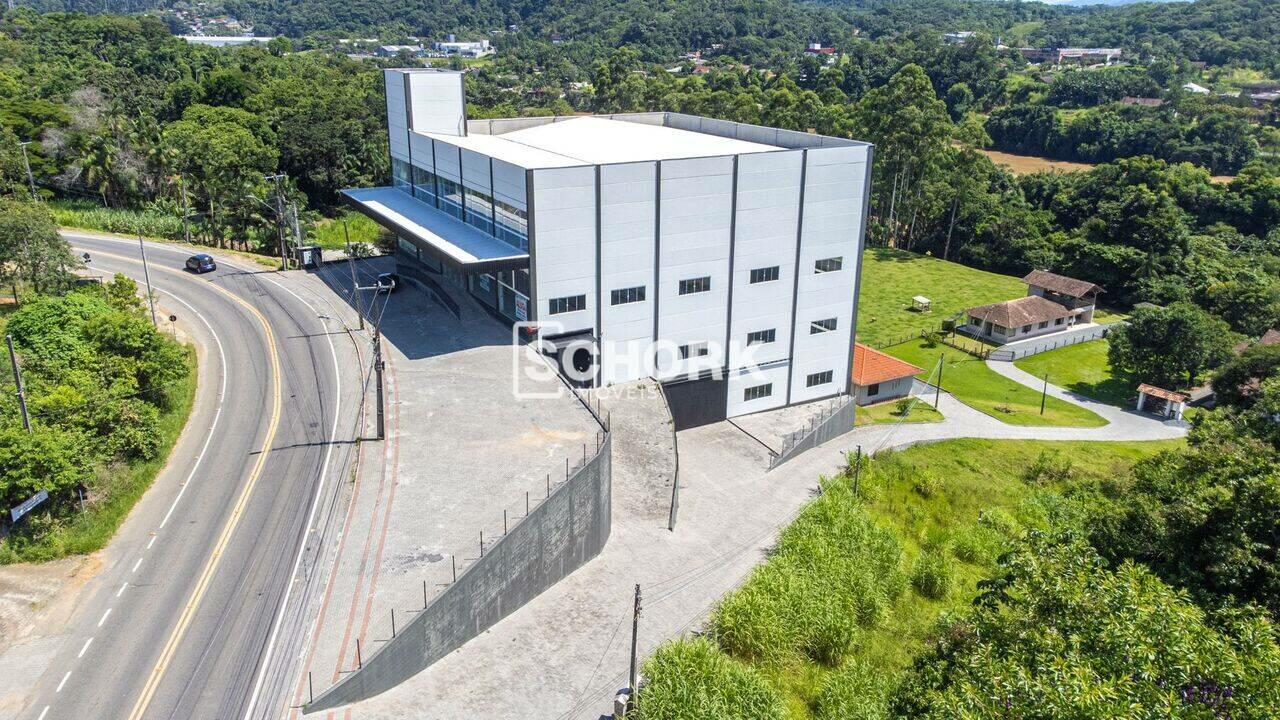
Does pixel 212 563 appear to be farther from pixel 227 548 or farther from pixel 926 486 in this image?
pixel 926 486

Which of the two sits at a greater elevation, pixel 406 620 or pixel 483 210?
pixel 483 210

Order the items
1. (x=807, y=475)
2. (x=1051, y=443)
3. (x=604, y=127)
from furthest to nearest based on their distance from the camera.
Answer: (x=604, y=127) < (x=1051, y=443) < (x=807, y=475)

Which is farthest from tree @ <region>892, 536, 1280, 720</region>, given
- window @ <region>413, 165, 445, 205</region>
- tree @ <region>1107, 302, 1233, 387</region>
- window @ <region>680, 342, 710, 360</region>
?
tree @ <region>1107, 302, 1233, 387</region>

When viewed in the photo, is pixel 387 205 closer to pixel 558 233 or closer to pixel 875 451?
pixel 558 233

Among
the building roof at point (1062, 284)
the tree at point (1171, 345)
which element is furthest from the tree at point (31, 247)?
the building roof at point (1062, 284)

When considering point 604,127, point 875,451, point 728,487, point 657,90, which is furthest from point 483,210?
point 657,90

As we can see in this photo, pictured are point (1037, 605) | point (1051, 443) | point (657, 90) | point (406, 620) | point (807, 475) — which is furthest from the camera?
point (657, 90)

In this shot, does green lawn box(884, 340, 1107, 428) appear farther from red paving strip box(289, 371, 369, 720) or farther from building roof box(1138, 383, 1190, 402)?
red paving strip box(289, 371, 369, 720)

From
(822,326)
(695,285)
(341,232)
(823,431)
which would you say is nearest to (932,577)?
(823,431)
